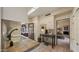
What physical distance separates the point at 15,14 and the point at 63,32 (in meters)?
0.81

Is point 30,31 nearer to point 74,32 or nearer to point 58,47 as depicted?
point 58,47

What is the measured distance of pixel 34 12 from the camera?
1.65m

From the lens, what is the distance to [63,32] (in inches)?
64.4

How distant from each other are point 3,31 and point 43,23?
64cm

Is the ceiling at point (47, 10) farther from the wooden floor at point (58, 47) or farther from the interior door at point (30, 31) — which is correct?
the wooden floor at point (58, 47)

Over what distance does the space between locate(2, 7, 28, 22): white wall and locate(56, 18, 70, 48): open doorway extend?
1.78 ft

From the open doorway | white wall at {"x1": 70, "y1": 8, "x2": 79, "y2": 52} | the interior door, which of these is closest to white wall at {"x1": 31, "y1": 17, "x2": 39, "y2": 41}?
the interior door

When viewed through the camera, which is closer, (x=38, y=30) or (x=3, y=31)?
(x=3, y=31)

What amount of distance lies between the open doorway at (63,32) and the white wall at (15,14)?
54 centimetres

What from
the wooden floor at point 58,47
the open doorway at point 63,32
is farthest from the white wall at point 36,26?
the open doorway at point 63,32

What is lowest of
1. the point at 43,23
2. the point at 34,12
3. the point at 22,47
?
the point at 22,47
